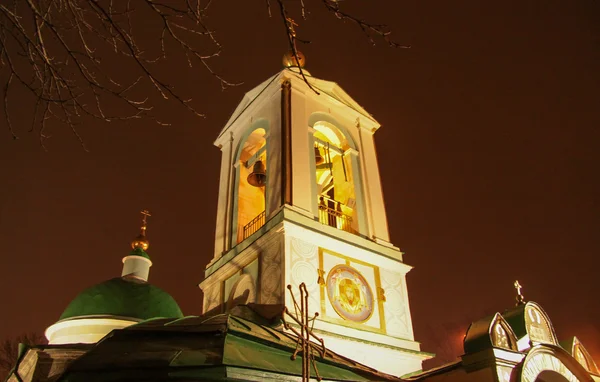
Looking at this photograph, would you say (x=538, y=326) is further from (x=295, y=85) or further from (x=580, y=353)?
(x=295, y=85)

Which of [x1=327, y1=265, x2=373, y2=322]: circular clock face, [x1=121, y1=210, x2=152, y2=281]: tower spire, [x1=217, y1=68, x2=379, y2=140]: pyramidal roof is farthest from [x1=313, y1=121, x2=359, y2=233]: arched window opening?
[x1=121, y1=210, x2=152, y2=281]: tower spire

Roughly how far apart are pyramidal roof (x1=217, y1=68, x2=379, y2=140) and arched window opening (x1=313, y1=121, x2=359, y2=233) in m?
Result: 1.00

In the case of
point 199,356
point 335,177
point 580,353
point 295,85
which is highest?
point 295,85

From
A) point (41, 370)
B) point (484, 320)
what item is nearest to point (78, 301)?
point (41, 370)

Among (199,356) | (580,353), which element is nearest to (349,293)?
(580,353)

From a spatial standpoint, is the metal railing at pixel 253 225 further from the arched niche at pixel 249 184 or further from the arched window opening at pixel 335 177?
the arched window opening at pixel 335 177

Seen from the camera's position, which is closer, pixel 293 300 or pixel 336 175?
pixel 293 300

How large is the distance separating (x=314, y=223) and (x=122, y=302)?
24.0 ft

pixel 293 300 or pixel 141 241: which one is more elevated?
pixel 141 241

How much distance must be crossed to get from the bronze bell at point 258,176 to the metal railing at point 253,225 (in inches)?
37.0

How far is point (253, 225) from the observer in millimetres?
12016

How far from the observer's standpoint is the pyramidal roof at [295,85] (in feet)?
42.7

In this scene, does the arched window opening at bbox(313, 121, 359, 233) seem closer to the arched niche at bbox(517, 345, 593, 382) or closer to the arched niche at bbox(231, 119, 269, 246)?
the arched niche at bbox(231, 119, 269, 246)

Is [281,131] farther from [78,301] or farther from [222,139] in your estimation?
[78,301]
